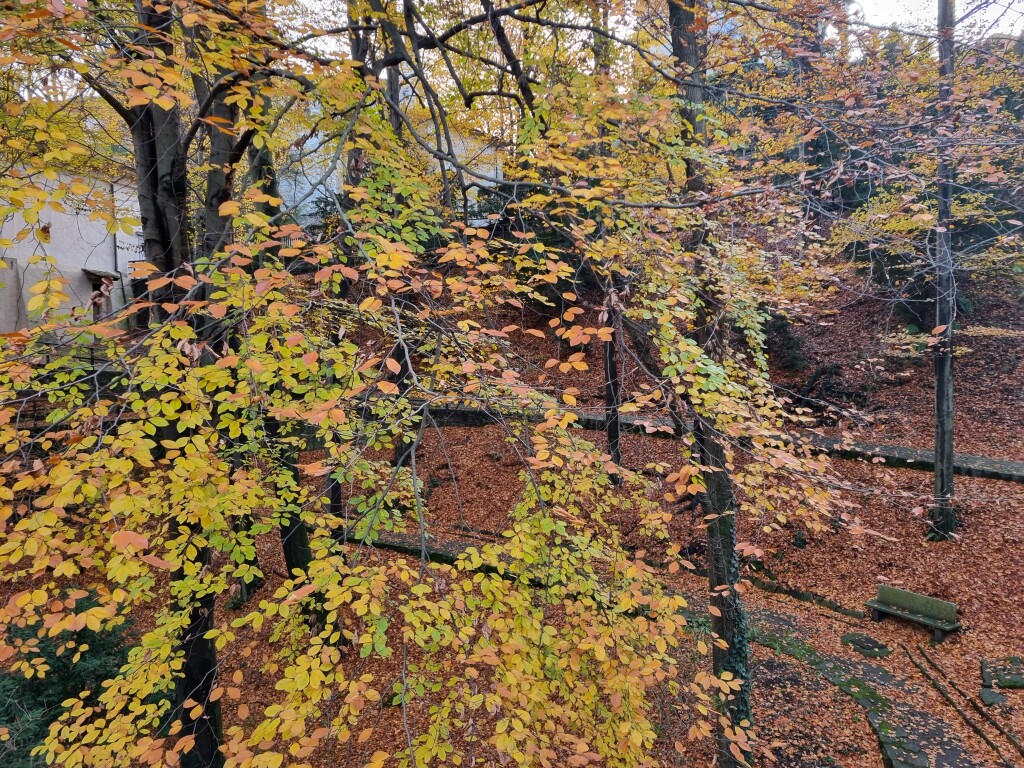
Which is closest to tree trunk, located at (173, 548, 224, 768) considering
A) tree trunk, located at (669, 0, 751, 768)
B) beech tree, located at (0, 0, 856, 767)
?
beech tree, located at (0, 0, 856, 767)

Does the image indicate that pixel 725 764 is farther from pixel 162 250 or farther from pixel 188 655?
pixel 162 250

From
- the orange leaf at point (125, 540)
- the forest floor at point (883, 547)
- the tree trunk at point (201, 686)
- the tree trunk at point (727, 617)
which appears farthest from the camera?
the forest floor at point (883, 547)

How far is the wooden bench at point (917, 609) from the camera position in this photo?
7.71 m

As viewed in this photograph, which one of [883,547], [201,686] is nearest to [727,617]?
[201,686]

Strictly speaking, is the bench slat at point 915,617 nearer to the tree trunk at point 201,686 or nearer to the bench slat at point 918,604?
the bench slat at point 918,604

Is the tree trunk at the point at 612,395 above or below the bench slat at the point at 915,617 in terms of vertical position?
above

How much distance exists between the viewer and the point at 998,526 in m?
8.99

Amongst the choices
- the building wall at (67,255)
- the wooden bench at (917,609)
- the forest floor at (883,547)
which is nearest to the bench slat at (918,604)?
the wooden bench at (917,609)

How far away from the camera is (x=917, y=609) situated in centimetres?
802

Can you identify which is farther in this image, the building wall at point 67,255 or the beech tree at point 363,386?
the building wall at point 67,255

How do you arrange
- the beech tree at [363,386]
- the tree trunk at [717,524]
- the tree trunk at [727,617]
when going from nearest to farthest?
the beech tree at [363,386], the tree trunk at [717,524], the tree trunk at [727,617]

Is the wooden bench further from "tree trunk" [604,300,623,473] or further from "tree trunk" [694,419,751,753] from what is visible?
"tree trunk" [604,300,623,473]

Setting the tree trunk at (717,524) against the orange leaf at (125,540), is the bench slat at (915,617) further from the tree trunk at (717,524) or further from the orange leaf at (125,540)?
the orange leaf at (125,540)

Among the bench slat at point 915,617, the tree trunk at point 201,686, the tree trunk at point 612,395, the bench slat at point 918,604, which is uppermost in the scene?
the tree trunk at point 612,395
